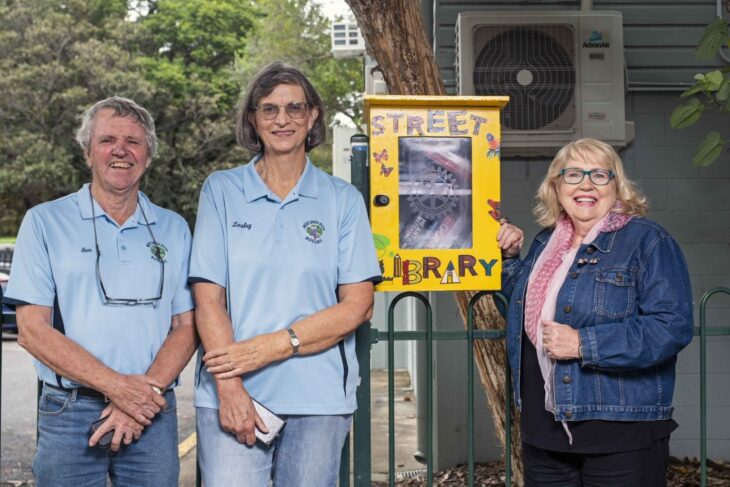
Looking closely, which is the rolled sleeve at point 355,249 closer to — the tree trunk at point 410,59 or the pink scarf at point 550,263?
the pink scarf at point 550,263

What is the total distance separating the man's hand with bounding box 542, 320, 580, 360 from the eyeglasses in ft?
3.33

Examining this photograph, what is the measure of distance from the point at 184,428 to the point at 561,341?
649 centimetres

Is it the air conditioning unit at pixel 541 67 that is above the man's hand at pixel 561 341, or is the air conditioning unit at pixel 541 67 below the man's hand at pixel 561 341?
above

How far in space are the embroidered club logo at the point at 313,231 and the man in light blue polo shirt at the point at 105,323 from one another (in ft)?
1.56

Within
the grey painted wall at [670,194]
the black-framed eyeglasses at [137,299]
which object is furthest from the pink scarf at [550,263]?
the grey painted wall at [670,194]

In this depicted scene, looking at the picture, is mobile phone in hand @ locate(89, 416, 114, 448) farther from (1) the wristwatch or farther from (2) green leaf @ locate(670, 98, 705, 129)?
(2) green leaf @ locate(670, 98, 705, 129)

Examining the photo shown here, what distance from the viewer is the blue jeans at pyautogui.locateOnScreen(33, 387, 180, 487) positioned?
9.10ft

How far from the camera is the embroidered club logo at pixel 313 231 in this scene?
9.07 feet

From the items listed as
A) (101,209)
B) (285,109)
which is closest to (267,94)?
(285,109)

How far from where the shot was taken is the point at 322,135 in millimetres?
3029

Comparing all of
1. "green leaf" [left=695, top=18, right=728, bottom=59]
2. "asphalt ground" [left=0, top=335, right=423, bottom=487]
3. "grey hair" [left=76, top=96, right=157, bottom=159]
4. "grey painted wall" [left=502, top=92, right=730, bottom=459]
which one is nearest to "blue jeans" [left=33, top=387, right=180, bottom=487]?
"grey hair" [left=76, top=96, right=157, bottom=159]

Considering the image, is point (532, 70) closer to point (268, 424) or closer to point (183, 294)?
point (183, 294)

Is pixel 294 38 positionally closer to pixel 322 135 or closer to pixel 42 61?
pixel 42 61

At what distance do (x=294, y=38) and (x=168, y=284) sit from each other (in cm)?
2110
